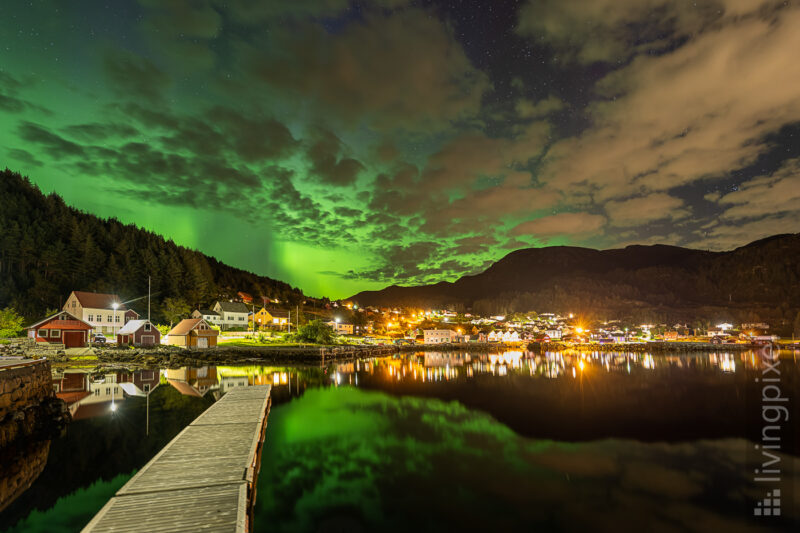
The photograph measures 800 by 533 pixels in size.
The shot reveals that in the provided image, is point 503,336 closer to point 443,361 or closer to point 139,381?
point 443,361

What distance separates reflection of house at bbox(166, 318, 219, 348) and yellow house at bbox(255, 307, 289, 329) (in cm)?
4505

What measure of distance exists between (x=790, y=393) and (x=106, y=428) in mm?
68288

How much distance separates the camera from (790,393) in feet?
141

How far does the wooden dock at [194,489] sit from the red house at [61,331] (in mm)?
61864

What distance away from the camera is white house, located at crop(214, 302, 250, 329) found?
111m

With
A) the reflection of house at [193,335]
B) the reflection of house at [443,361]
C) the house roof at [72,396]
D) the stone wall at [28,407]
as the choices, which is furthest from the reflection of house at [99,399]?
the reflection of house at [443,361]

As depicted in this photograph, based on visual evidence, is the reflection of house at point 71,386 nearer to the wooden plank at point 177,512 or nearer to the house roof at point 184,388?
the house roof at point 184,388

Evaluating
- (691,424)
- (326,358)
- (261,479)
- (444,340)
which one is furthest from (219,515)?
(444,340)

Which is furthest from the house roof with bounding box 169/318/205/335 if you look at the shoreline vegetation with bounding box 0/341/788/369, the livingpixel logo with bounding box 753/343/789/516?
the livingpixel logo with bounding box 753/343/789/516

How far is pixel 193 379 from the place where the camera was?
4562cm

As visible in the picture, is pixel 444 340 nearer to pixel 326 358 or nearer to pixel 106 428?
pixel 326 358

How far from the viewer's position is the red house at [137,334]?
7031 centimetres

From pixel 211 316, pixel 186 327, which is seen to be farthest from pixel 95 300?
pixel 211 316

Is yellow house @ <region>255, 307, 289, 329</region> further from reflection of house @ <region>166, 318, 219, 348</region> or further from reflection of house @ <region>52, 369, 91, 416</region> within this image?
reflection of house @ <region>52, 369, 91, 416</region>
